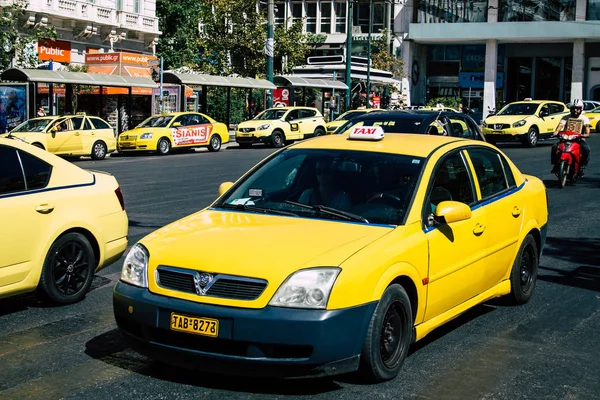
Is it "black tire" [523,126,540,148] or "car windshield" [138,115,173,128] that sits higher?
"car windshield" [138,115,173,128]

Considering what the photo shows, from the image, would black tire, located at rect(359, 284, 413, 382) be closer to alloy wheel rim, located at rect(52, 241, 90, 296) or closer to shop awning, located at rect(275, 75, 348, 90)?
alloy wheel rim, located at rect(52, 241, 90, 296)

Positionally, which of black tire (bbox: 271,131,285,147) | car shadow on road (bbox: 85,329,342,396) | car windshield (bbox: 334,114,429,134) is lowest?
car shadow on road (bbox: 85,329,342,396)

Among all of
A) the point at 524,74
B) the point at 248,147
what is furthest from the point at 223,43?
the point at 524,74

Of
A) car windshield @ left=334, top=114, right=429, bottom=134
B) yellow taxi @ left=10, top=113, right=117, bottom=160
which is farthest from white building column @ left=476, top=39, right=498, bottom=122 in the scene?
car windshield @ left=334, top=114, right=429, bottom=134

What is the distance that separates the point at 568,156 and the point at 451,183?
1231 cm

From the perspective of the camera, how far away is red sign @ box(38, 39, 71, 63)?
4022 cm

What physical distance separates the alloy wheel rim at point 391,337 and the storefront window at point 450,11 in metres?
59.3

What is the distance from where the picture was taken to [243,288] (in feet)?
16.2

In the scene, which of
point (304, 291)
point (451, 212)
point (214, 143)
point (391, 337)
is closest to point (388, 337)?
point (391, 337)

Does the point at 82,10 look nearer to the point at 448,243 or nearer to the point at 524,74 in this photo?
the point at 524,74

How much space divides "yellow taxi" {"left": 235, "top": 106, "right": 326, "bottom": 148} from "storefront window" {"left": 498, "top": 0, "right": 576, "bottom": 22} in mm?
29375

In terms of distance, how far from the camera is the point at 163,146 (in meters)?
30.8

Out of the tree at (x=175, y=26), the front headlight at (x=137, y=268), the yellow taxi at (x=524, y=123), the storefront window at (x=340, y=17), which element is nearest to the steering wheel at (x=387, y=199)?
Answer: the front headlight at (x=137, y=268)

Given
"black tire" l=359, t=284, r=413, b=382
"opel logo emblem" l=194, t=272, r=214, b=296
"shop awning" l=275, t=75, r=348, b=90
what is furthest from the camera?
"shop awning" l=275, t=75, r=348, b=90
